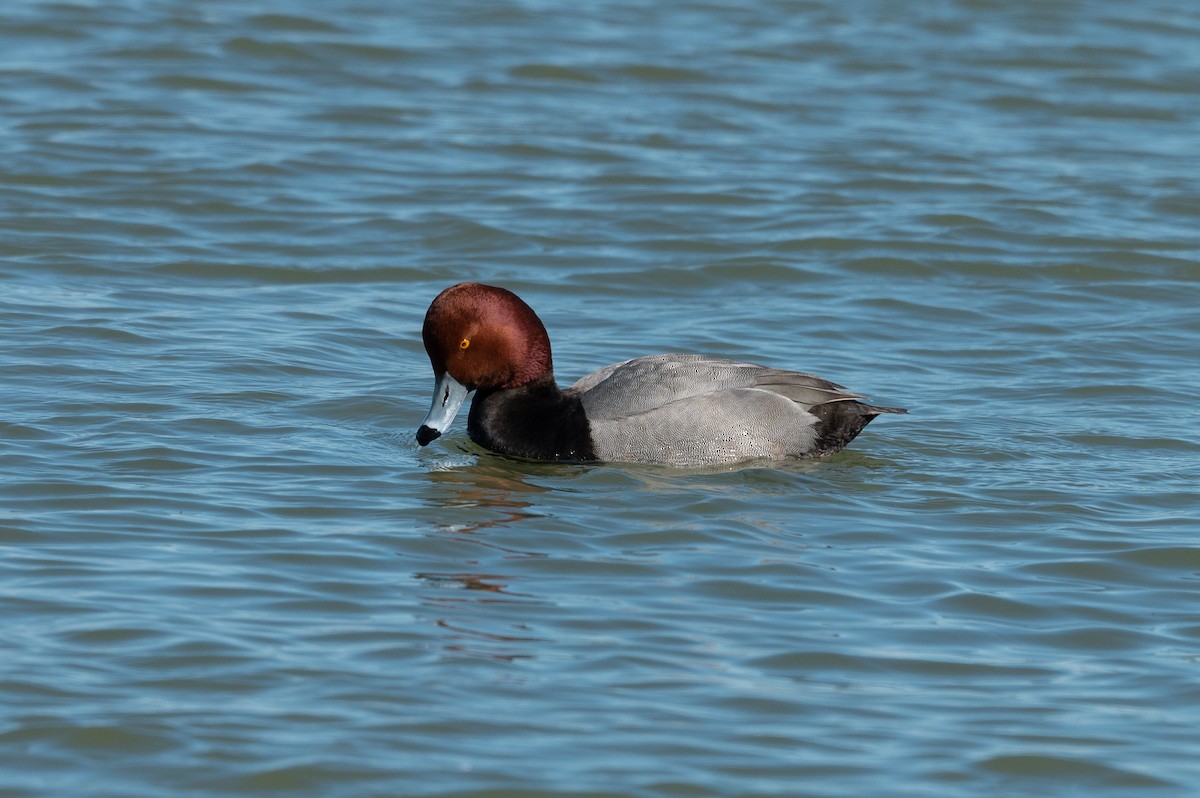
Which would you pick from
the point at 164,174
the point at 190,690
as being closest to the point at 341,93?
the point at 164,174

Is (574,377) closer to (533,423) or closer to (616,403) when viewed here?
(533,423)

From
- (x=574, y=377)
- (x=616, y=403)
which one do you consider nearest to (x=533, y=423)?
(x=616, y=403)

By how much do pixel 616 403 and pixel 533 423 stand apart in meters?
0.45

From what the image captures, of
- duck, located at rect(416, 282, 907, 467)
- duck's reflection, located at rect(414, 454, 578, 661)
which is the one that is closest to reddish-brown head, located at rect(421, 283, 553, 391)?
duck, located at rect(416, 282, 907, 467)

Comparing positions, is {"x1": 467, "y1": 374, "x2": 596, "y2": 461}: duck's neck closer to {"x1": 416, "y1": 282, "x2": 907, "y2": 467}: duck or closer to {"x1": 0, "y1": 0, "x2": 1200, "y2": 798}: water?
{"x1": 416, "y1": 282, "x2": 907, "y2": 467}: duck

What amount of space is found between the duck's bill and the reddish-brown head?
35 mm

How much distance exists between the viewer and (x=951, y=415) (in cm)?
958

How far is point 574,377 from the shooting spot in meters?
10.3

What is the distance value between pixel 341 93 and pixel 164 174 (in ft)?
11.1

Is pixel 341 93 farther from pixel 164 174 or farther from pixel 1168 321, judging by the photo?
pixel 1168 321

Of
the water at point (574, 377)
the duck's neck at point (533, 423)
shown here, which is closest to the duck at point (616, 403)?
the duck's neck at point (533, 423)

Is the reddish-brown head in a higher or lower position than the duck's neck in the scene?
higher

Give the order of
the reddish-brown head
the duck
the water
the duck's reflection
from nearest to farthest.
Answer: the water, the duck's reflection, the duck, the reddish-brown head

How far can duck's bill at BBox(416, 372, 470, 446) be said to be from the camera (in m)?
8.66
